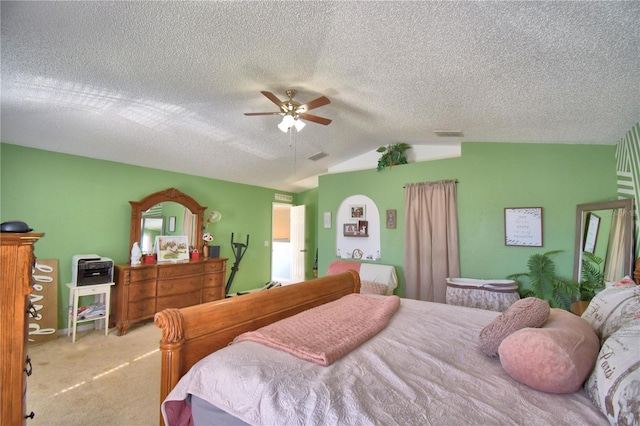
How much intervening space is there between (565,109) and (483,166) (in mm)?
1389

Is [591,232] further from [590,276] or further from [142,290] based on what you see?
[142,290]

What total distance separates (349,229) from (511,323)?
3423 millimetres

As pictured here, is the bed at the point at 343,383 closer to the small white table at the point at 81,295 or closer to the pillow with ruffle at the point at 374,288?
the pillow with ruffle at the point at 374,288

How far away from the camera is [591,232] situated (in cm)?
298

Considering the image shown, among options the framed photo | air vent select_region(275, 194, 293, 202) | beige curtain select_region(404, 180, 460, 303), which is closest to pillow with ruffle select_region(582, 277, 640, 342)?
the framed photo

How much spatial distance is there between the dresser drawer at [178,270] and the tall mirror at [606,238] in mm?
5024

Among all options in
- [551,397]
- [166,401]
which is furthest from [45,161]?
[551,397]

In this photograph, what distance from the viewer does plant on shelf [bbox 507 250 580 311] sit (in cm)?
310

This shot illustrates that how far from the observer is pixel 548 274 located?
10.6 feet

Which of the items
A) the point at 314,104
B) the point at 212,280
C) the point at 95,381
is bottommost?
the point at 95,381

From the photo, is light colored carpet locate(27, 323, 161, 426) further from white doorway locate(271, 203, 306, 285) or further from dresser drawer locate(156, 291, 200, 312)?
white doorway locate(271, 203, 306, 285)

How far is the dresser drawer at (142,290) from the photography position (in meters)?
3.57

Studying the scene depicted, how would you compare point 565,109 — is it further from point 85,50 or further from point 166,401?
point 85,50

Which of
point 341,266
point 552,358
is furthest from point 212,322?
point 341,266
